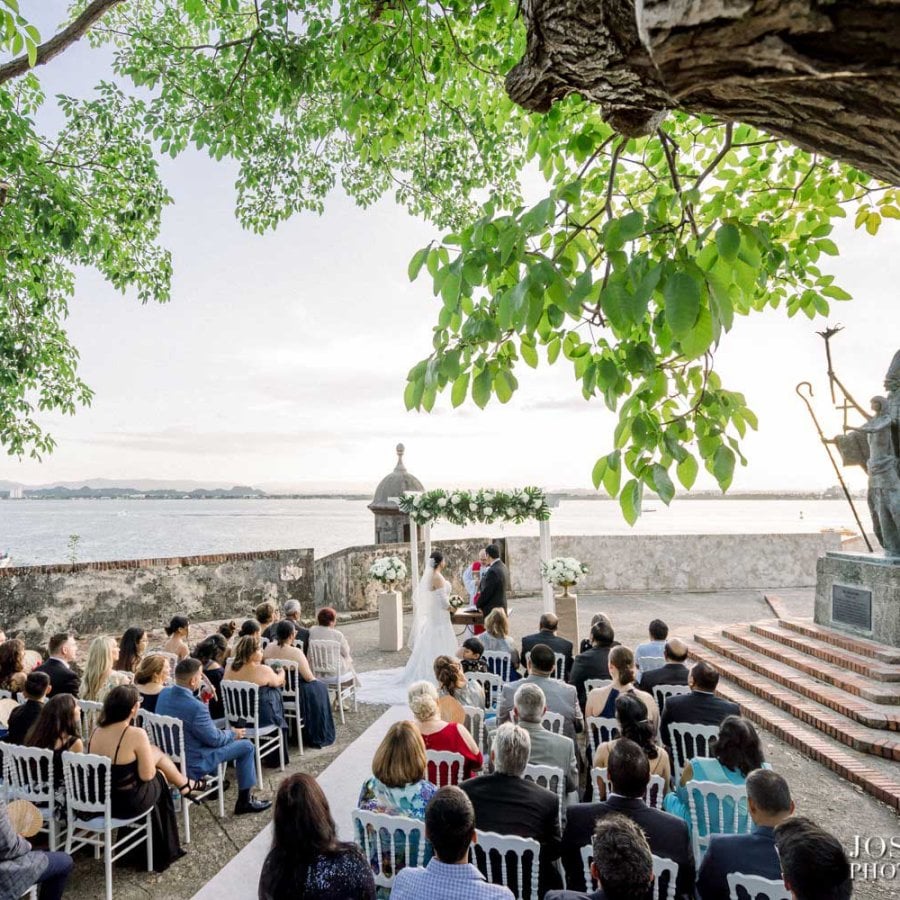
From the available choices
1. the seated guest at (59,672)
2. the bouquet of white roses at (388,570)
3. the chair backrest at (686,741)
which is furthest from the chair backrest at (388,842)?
the bouquet of white roses at (388,570)

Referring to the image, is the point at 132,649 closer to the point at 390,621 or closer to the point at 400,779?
the point at 400,779

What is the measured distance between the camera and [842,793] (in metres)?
4.80

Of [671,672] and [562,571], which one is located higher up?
[562,571]

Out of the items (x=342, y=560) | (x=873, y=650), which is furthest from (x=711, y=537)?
(x=342, y=560)

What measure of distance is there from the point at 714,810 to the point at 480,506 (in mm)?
6523

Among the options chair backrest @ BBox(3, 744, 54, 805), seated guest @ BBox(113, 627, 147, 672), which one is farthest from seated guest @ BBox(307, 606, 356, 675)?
chair backrest @ BBox(3, 744, 54, 805)

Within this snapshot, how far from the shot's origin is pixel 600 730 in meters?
4.25

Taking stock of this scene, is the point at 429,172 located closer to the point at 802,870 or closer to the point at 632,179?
the point at 632,179

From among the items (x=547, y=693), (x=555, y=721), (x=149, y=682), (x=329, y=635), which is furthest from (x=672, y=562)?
(x=149, y=682)

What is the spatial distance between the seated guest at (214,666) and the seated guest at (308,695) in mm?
445

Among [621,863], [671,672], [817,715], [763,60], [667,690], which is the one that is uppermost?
[763,60]

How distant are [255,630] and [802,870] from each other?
5.24 m

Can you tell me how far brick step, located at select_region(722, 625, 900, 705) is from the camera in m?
6.20

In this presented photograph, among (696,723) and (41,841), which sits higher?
(696,723)
